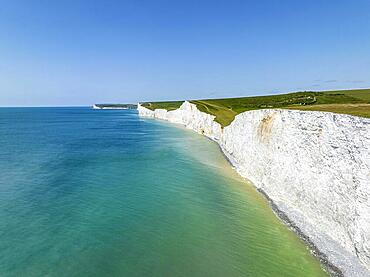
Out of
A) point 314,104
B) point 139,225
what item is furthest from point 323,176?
point 314,104

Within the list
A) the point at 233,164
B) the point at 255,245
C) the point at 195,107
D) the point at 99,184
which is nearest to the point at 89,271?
the point at 255,245

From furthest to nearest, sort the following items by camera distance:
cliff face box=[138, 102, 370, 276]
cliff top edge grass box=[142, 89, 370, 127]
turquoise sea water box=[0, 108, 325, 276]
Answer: cliff top edge grass box=[142, 89, 370, 127] < cliff face box=[138, 102, 370, 276] < turquoise sea water box=[0, 108, 325, 276]

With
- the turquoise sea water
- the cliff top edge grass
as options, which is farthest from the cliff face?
the cliff top edge grass

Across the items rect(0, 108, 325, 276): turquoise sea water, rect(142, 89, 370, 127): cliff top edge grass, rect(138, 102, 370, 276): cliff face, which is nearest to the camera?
rect(0, 108, 325, 276): turquoise sea water

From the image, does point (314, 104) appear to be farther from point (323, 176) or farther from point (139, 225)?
point (139, 225)

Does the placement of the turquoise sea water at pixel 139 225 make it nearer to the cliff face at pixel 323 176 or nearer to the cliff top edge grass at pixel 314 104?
the cliff face at pixel 323 176

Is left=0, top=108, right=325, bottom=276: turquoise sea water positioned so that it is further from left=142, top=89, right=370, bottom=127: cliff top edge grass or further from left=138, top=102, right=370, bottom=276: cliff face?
left=142, top=89, right=370, bottom=127: cliff top edge grass

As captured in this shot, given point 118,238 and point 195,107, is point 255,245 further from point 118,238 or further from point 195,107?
point 195,107
